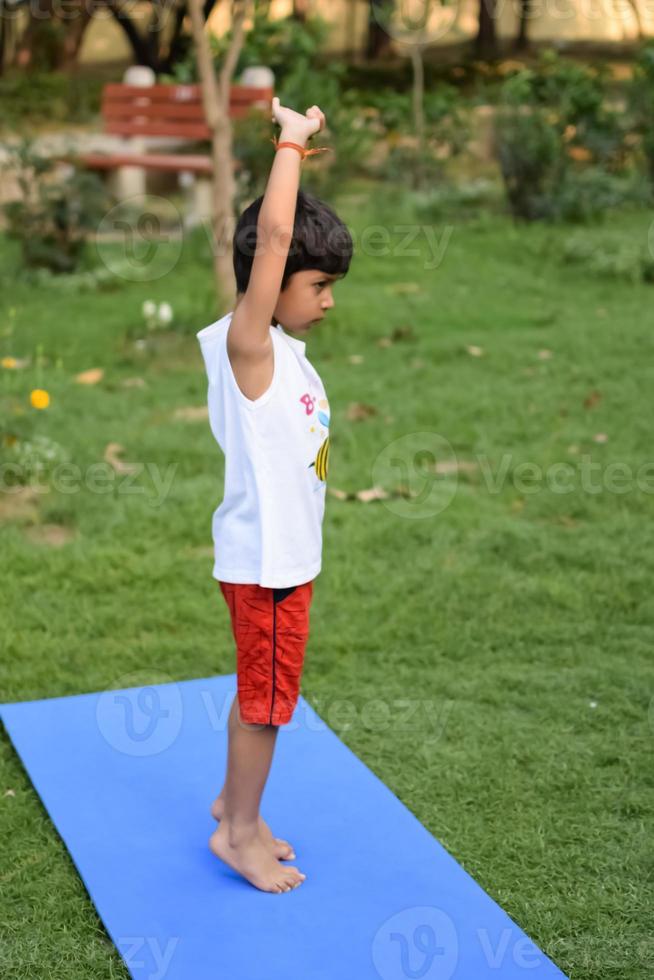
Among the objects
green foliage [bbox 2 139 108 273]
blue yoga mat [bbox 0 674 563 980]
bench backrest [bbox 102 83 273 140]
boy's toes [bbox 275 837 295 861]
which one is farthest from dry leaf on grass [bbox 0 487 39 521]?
bench backrest [bbox 102 83 273 140]

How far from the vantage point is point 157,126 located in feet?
34.5

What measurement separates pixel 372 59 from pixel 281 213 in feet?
65.2

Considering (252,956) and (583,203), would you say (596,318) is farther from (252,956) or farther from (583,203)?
(252,956)

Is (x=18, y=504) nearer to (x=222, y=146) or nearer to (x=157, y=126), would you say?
(x=222, y=146)

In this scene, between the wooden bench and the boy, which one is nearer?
the boy

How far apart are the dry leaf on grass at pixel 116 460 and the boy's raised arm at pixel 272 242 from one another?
2.86 metres

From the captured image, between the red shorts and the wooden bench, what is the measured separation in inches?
302

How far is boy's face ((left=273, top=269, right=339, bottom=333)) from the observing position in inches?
101

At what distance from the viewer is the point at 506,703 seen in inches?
143

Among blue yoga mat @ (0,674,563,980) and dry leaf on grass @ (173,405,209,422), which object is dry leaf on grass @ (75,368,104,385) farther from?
blue yoga mat @ (0,674,563,980)

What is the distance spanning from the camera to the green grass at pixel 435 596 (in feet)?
9.50

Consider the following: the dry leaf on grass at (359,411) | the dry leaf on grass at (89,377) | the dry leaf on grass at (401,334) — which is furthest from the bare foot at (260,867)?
the dry leaf on grass at (401,334)

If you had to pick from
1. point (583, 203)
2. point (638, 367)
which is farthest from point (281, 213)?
point (583, 203)

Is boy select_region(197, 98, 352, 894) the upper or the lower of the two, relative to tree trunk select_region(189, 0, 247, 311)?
upper
